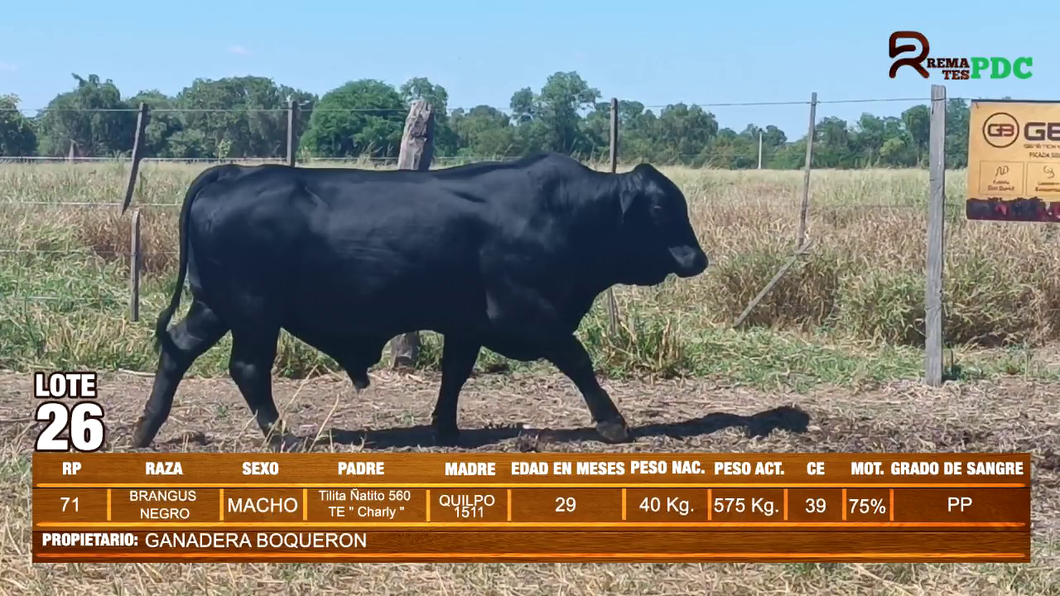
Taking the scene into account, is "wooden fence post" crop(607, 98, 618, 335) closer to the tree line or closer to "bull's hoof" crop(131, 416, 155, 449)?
the tree line

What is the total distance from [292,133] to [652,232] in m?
3.64

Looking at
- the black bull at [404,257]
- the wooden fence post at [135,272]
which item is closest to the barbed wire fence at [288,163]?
the wooden fence post at [135,272]

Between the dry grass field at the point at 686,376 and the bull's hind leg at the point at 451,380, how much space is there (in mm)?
168

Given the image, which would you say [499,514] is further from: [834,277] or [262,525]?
[834,277]

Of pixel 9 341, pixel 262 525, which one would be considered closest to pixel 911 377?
pixel 262 525

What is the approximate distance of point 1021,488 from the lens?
4.90 metres

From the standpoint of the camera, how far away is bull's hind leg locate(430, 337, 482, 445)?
632 cm

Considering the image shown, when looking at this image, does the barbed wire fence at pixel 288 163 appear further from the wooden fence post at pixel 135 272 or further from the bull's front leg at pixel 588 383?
the bull's front leg at pixel 588 383

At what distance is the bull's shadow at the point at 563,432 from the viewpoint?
6.52 m

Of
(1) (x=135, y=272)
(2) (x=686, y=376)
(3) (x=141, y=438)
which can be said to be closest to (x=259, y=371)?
(3) (x=141, y=438)

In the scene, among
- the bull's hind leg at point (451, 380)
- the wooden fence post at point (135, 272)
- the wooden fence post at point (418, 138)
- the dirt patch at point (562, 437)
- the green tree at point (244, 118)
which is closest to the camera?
the dirt patch at point (562, 437)

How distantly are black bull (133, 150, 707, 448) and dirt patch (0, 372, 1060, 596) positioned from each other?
0.47m

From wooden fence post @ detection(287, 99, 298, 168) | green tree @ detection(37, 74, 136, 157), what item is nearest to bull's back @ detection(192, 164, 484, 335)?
wooden fence post @ detection(287, 99, 298, 168)

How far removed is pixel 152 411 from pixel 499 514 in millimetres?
2205
